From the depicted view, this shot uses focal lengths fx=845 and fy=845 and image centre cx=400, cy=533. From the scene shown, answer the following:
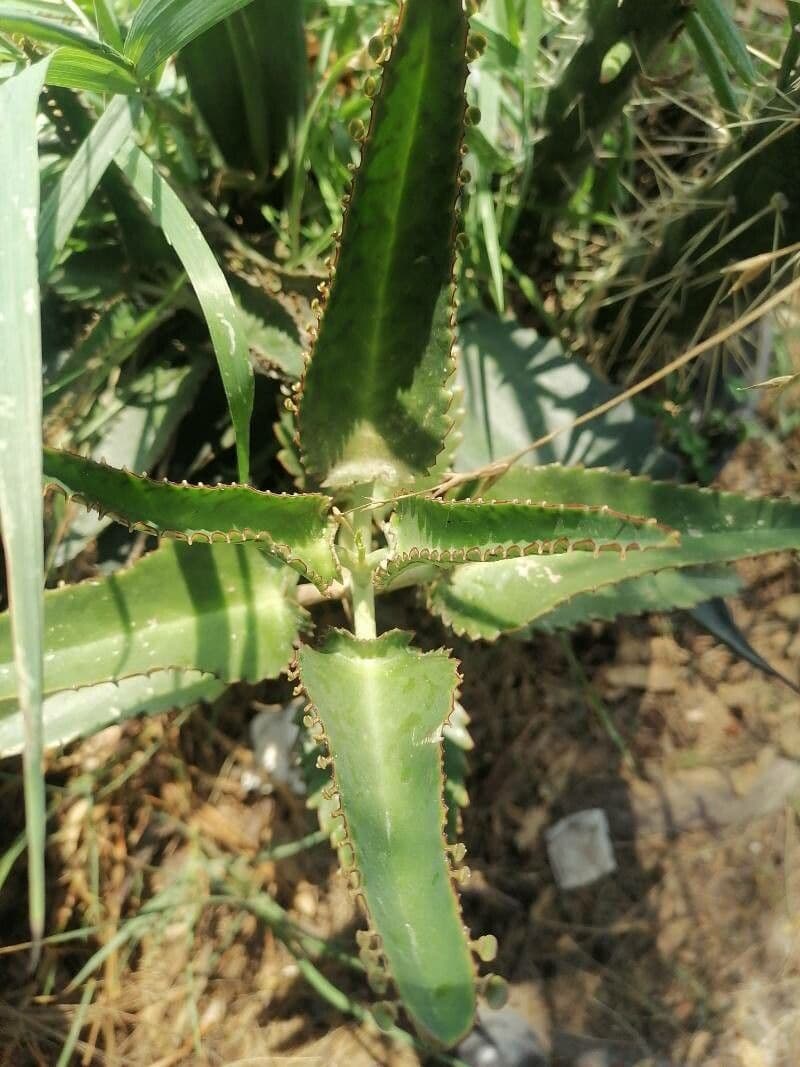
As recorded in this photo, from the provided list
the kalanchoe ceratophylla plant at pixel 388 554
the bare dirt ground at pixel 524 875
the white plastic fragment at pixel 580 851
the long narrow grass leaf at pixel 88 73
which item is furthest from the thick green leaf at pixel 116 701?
the white plastic fragment at pixel 580 851

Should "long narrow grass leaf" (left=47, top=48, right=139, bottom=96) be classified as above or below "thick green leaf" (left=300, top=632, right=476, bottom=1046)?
above

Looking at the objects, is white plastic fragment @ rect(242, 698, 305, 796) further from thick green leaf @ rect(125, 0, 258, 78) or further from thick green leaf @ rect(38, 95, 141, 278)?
thick green leaf @ rect(125, 0, 258, 78)

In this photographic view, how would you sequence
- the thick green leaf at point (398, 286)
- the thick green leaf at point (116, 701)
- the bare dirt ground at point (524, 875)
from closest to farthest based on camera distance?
the thick green leaf at point (398, 286)
the thick green leaf at point (116, 701)
the bare dirt ground at point (524, 875)

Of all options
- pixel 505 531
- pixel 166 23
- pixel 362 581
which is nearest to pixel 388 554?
pixel 362 581

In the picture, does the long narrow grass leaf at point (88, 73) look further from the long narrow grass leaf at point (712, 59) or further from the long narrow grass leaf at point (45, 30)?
the long narrow grass leaf at point (712, 59)

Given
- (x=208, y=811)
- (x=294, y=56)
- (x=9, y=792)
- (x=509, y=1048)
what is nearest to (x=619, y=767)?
(x=509, y=1048)

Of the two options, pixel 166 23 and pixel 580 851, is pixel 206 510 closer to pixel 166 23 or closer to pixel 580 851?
pixel 166 23

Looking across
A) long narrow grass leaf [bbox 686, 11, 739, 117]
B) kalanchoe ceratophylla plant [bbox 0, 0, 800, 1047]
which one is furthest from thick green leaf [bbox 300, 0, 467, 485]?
long narrow grass leaf [bbox 686, 11, 739, 117]
